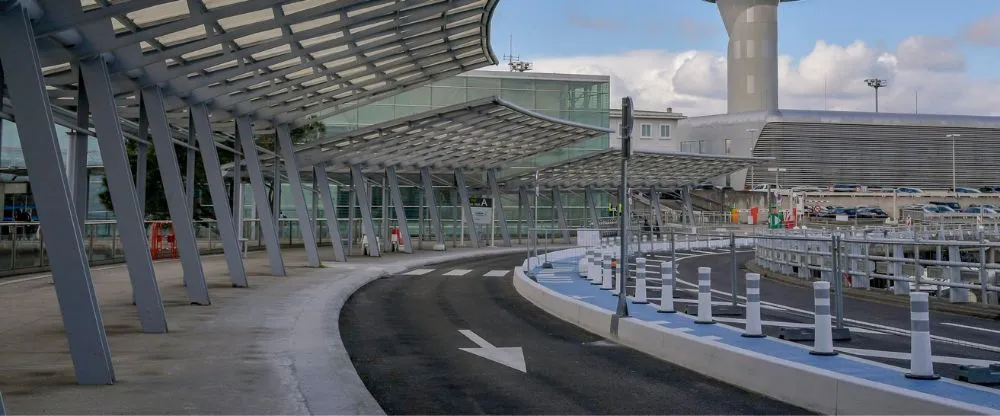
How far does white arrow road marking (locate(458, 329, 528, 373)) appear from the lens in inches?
449

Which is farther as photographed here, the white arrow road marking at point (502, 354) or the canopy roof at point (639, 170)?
the canopy roof at point (639, 170)

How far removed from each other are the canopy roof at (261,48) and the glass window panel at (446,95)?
31.6 m

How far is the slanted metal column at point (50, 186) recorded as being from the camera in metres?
9.27

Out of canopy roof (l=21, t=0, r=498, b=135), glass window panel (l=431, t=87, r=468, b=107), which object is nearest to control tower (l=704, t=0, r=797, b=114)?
glass window panel (l=431, t=87, r=468, b=107)

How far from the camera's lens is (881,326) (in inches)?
587

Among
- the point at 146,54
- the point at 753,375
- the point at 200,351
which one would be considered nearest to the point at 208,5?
the point at 146,54

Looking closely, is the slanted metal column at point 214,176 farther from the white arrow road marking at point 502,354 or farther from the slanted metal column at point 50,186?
the slanted metal column at point 50,186

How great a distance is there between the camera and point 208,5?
1463 centimetres

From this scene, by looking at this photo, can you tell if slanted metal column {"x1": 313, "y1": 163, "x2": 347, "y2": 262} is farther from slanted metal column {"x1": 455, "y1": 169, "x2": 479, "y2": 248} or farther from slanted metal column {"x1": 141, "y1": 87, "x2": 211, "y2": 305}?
slanted metal column {"x1": 141, "y1": 87, "x2": 211, "y2": 305}

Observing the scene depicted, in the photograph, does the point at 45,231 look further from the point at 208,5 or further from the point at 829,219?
the point at 829,219

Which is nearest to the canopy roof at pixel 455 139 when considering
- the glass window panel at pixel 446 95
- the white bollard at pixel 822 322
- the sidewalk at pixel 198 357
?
the glass window panel at pixel 446 95

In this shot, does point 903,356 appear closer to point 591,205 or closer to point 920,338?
point 920,338

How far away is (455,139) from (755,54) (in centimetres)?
10429

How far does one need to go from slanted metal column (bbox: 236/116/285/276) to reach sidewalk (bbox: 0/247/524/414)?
415 centimetres
